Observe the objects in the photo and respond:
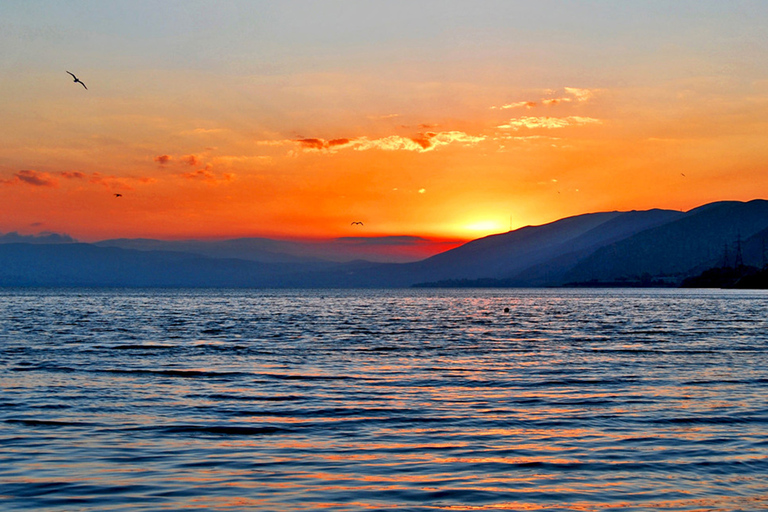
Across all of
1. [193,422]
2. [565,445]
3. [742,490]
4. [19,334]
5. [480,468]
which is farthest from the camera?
[19,334]

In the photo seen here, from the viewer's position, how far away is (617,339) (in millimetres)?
55562

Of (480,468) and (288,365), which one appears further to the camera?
(288,365)


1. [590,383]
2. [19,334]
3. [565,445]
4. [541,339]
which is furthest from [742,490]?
[19,334]

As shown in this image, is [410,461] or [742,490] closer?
[742,490]

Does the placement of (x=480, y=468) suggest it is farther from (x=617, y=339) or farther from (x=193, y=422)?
(x=617, y=339)

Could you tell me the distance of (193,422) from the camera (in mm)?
21094

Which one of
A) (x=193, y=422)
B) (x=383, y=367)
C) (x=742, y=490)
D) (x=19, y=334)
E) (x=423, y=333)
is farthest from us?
(x=423, y=333)

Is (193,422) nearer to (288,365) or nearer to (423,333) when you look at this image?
(288,365)

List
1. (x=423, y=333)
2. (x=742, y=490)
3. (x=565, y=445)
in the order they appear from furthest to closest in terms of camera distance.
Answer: (x=423, y=333), (x=565, y=445), (x=742, y=490)

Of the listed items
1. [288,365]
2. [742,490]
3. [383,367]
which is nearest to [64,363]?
[288,365]

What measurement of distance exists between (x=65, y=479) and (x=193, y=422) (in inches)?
245

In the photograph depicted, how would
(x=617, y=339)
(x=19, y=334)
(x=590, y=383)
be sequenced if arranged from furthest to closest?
(x=19, y=334), (x=617, y=339), (x=590, y=383)

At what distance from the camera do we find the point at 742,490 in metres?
14.2

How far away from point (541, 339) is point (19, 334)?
41.3 meters
